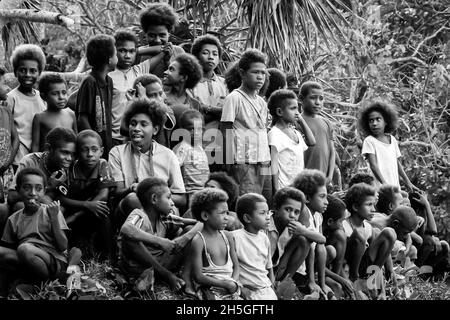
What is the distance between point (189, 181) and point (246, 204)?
853 millimetres

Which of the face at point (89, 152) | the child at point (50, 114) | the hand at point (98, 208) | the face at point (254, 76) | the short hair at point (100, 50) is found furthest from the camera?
the face at point (254, 76)

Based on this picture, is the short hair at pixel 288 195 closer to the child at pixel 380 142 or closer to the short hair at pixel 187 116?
the short hair at pixel 187 116

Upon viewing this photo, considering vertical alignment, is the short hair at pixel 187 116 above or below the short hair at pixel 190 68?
below

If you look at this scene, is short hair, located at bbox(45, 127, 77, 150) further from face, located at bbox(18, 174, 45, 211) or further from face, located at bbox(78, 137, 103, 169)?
face, located at bbox(18, 174, 45, 211)

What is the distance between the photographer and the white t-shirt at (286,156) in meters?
8.65

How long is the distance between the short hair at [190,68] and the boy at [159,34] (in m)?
0.45

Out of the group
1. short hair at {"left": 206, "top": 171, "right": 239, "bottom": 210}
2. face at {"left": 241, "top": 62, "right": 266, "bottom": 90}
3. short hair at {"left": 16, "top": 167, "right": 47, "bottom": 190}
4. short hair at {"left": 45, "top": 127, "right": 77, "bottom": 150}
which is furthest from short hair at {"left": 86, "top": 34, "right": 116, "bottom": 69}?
short hair at {"left": 16, "top": 167, "right": 47, "bottom": 190}

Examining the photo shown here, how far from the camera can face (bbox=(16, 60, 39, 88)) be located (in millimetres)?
8102

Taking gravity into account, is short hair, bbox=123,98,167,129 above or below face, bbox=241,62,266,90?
below

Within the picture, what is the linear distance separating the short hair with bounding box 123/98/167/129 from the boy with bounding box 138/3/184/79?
49.1 inches

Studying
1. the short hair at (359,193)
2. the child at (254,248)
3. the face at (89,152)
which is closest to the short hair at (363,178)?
the short hair at (359,193)

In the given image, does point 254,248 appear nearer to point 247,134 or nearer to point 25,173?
point 247,134
